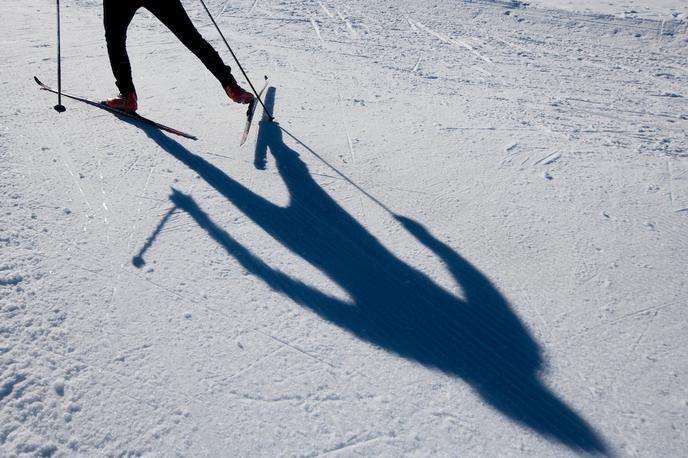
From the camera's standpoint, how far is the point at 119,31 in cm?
350

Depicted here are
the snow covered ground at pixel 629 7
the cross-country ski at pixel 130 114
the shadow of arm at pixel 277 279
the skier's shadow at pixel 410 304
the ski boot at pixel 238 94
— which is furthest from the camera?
the snow covered ground at pixel 629 7

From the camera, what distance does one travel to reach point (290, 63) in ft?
17.9

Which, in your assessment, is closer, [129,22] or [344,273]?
[344,273]

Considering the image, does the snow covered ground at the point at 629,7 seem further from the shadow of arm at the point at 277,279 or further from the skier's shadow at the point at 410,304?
the shadow of arm at the point at 277,279

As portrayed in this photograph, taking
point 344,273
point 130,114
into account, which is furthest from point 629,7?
point 344,273

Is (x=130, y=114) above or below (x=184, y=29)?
below

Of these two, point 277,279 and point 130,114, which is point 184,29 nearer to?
point 130,114

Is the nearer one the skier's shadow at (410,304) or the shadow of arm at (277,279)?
the skier's shadow at (410,304)

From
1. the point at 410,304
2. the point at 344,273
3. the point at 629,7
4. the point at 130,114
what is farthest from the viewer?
the point at 629,7

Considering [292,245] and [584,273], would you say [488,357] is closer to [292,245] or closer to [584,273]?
[584,273]

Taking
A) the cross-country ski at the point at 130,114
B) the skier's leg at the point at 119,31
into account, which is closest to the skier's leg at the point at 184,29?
the skier's leg at the point at 119,31

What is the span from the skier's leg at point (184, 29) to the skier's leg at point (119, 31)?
0.14m

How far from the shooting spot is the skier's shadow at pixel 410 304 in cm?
170

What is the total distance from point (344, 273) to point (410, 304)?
1.19 ft
